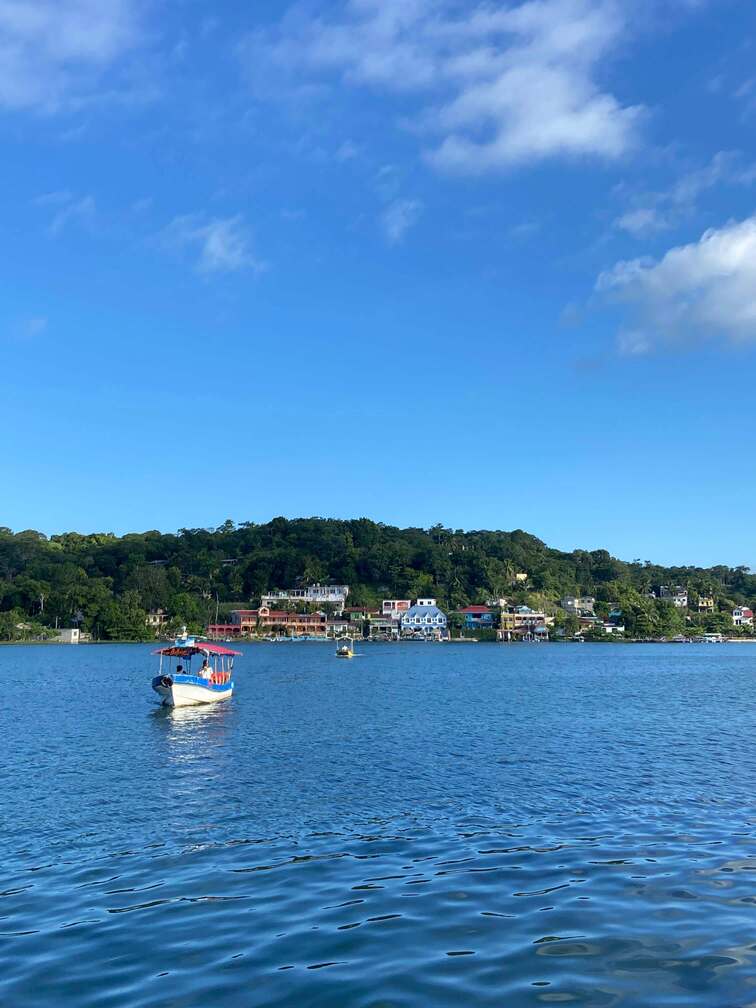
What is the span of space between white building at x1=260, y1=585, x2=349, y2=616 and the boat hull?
449 feet

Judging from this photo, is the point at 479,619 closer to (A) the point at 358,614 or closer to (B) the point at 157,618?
(A) the point at 358,614

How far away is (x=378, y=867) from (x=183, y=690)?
30988 mm

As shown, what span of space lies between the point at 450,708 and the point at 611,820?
26.4 m

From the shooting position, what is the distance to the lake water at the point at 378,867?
32.3ft

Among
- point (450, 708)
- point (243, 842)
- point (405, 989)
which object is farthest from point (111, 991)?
point (450, 708)

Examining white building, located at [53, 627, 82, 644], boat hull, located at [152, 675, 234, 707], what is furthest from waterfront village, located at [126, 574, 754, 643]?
boat hull, located at [152, 675, 234, 707]

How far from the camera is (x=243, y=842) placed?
54.7 ft

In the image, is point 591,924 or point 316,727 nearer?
point 591,924

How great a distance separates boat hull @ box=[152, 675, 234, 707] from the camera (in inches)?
1698

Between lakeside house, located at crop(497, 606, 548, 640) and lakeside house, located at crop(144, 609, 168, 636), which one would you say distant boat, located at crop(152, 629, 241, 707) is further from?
lakeside house, located at crop(497, 606, 548, 640)

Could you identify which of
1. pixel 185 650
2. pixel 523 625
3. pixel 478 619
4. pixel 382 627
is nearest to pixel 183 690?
pixel 185 650

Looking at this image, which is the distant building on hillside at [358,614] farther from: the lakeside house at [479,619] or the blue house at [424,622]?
the lakeside house at [479,619]

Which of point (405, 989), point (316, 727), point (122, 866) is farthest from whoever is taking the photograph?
point (316, 727)

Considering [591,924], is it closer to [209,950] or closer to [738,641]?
[209,950]
